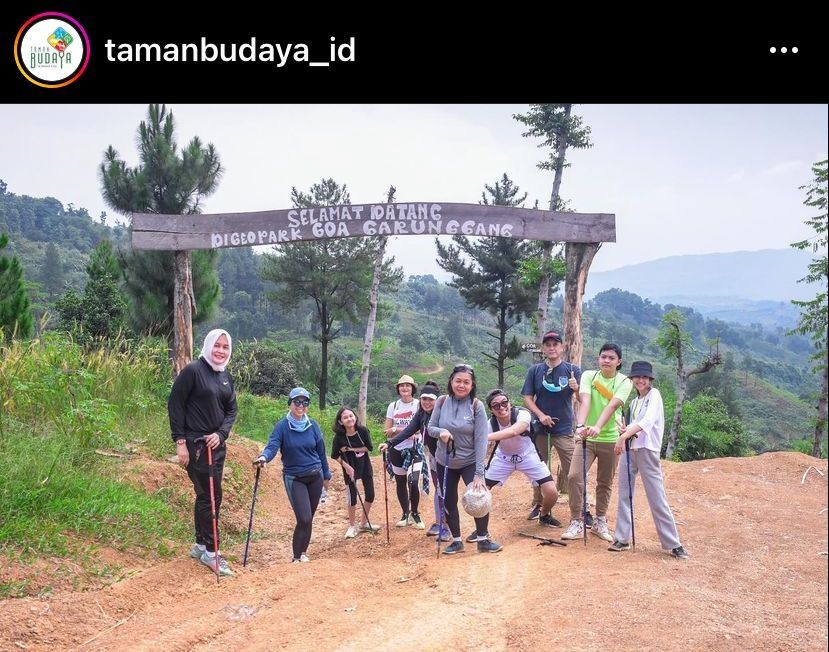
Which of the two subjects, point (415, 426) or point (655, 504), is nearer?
A: point (655, 504)

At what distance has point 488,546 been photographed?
580 centimetres

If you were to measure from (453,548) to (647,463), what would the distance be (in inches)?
75.7

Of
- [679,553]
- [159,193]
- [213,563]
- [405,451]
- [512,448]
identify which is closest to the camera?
[679,553]

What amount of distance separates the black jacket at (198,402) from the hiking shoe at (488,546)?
253 cm

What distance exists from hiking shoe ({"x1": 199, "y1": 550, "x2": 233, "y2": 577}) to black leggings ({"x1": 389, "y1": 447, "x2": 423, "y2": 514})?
2.21 meters

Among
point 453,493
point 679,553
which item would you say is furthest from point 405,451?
point 679,553

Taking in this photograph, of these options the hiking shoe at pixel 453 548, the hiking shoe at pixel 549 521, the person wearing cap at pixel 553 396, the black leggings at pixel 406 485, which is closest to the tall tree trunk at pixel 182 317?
the black leggings at pixel 406 485

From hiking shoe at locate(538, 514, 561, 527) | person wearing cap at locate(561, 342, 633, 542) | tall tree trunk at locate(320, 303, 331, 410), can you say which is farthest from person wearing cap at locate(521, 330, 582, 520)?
tall tree trunk at locate(320, 303, 331, 410)

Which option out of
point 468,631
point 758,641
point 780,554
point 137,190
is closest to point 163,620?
point 468,631

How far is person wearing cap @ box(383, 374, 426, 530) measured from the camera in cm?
716

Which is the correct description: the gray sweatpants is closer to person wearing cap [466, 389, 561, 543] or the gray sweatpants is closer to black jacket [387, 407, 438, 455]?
person wearing cap [466, 389, 561, 543]

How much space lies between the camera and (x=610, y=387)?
600 centimetres

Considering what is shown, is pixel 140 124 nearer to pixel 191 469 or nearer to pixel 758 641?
pixel 191 469

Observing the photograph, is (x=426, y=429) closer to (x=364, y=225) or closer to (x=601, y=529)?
(x=601, y=529)
